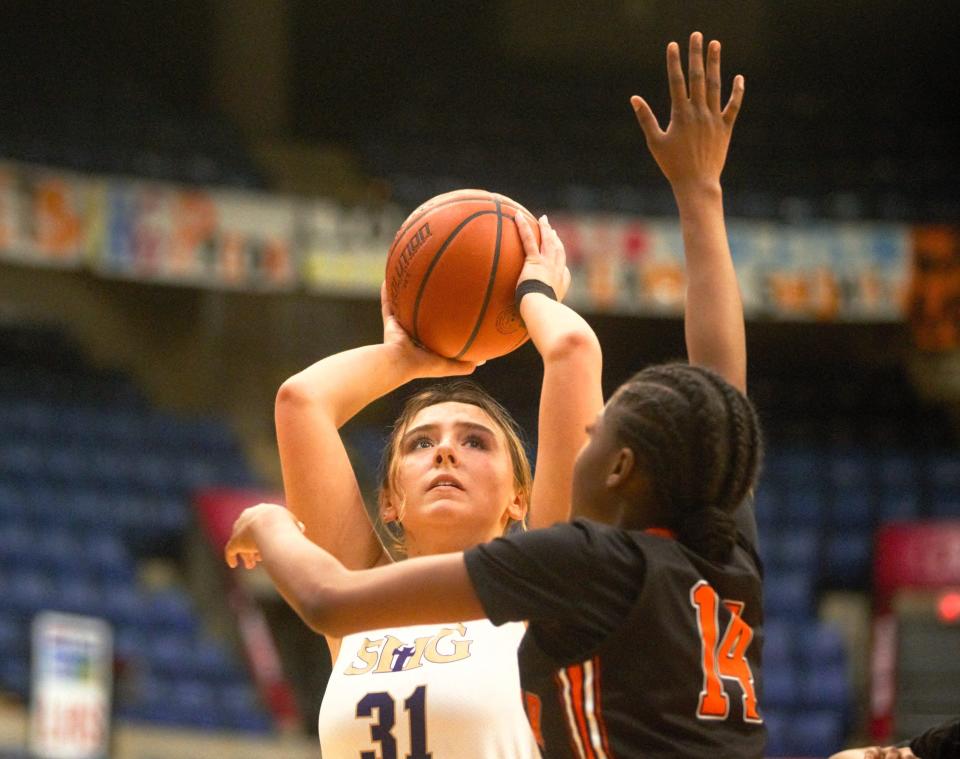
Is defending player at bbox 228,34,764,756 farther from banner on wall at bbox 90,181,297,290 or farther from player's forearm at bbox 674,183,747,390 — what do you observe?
banner on wall at bbox 90,181,297,290

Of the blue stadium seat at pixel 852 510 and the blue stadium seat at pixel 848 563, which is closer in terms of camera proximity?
the blue stadium seat at pixel 848 563

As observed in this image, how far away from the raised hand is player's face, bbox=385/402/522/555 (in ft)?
1.90

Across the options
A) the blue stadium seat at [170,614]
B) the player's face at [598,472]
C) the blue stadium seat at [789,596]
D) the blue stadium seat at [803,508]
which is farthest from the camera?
the blue stadium seat at [803,508]

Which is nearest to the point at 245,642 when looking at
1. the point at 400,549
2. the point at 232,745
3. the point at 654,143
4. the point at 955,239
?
the point at 232,745

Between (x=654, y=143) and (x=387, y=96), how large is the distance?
43.9ft

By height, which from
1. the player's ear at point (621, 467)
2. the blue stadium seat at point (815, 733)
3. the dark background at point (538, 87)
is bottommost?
the blue stadium seat at point (815, 733)

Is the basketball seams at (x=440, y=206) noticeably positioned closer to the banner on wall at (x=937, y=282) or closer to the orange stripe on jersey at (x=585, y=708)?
the orange stripe on jersey at (x=585, y=708)

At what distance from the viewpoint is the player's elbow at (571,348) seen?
207 cm

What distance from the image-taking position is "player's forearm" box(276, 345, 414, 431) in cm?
232

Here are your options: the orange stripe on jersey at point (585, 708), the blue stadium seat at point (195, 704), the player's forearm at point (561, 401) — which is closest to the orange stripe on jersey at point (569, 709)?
the orange stripe on jersey at point (585, 708)

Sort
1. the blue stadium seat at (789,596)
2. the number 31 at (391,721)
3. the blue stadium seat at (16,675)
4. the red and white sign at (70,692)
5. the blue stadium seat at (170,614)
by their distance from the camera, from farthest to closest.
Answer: the blue stadium seat at (789,596)
the blue stadium seat at (170,614)
the blue stadium seat at (16,675)
the red and white sign at (70,692)
the number 31 at (391,721)

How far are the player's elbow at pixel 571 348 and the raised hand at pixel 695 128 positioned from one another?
27 centimetres

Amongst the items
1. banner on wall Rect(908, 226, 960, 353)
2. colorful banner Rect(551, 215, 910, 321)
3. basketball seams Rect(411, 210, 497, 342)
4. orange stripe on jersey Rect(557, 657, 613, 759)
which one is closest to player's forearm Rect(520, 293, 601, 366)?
basketball seams Rect(411, 210, 497, 342)

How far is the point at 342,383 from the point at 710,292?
2.14 feet
